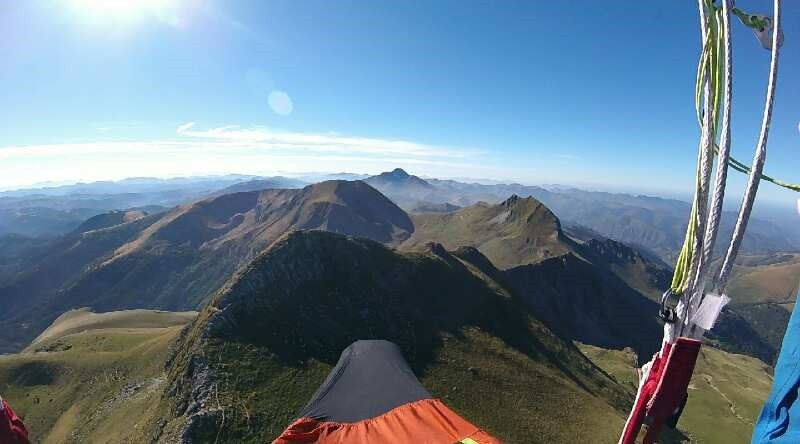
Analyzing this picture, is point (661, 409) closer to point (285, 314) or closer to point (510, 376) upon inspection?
point (285, 314)

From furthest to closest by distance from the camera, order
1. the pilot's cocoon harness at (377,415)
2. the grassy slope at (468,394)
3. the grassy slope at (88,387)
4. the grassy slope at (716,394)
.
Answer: the grassy slope at (716,394) < the grassy slope at (88,387) < the grassy slope at (468,394) < the pilot's cocoon harness at (377,415)

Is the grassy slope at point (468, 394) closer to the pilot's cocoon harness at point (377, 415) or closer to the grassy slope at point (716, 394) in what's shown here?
the pilot's cocoon harness at point (377, 415)

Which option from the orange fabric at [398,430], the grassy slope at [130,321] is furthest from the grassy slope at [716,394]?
the grassy slope at [130,321]

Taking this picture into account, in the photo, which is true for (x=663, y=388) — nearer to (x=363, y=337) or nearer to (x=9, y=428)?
(x=9, y=428)

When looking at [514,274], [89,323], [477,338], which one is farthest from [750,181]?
[514,274]

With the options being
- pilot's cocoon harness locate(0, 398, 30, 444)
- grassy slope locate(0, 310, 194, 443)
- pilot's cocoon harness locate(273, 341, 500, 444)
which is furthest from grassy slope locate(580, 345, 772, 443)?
pilot's cocoon harness locate(0, 398, 30, 444)

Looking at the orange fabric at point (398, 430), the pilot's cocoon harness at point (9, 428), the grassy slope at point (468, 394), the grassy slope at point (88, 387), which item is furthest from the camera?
the grassy slope at point (88, 387)

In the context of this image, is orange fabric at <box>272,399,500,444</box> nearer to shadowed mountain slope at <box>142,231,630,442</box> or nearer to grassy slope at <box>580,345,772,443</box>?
shadowed mountain slope at <box>142,231,630,442</box>
